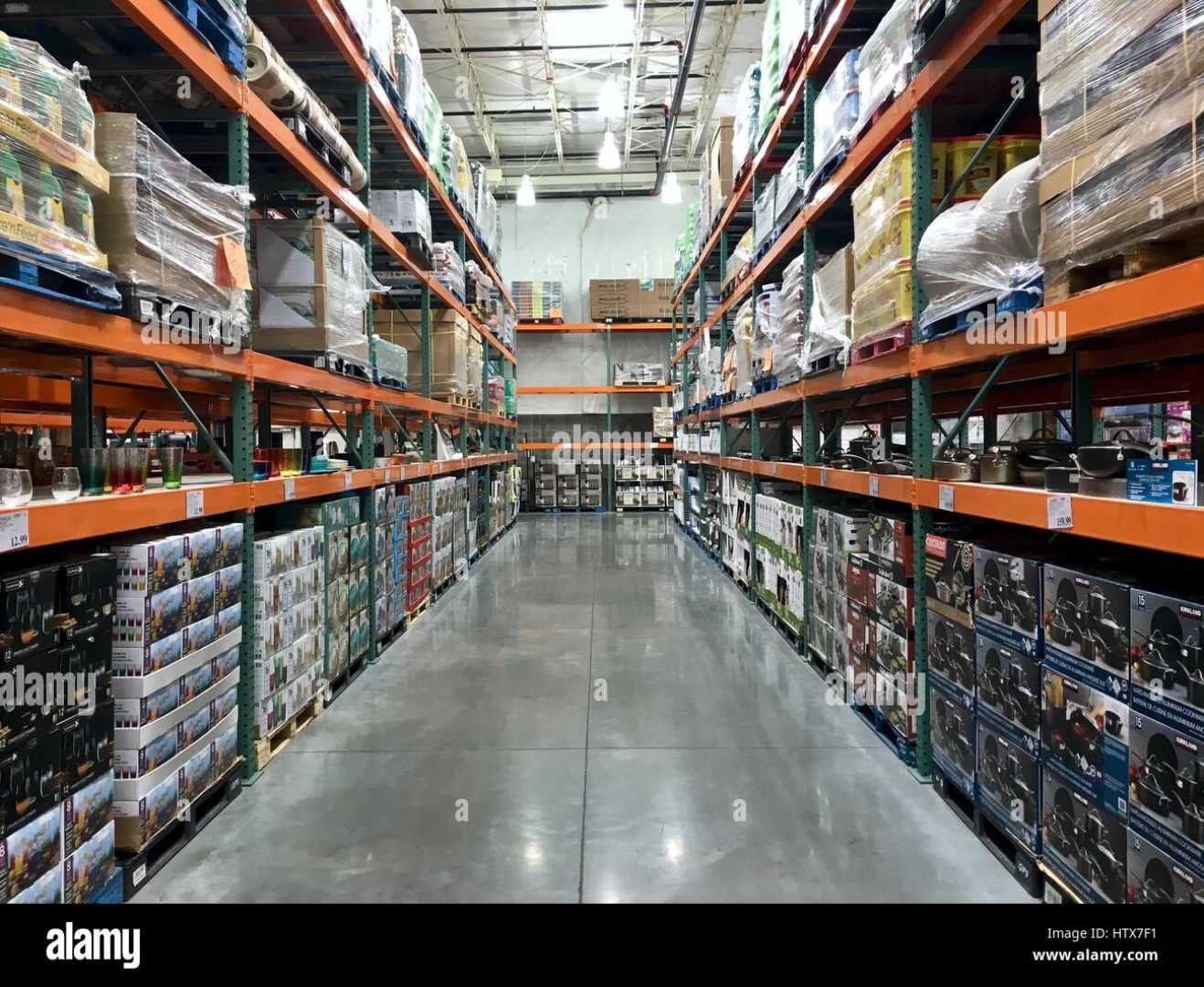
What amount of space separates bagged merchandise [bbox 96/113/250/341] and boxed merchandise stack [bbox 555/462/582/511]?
1255 centimetres

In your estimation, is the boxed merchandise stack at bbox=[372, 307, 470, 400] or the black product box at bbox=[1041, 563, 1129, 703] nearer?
the black product box at bbox=[1041, 563, 1129, 703]

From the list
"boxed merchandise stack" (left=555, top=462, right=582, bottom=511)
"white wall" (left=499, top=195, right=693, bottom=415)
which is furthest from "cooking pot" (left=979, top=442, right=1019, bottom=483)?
"white wall" (left=499, top=195, right=693, bottom=415)

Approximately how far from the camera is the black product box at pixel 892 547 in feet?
11.0

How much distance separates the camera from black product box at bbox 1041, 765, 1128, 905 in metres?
1.97

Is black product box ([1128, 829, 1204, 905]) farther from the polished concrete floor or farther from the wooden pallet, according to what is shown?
the wooden pallet

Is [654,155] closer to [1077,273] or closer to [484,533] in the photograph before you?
[484,533]

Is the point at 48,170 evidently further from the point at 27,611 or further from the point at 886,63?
the point at 886,63

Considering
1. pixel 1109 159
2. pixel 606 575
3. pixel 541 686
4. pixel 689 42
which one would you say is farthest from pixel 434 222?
pixel 1109 159

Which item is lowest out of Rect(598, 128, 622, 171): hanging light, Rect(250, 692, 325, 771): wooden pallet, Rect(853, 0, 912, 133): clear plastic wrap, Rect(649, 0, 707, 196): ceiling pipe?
Rect(250, 692, 325, 771): wooden pallet

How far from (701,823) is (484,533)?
7.97m

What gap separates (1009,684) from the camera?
247 cm

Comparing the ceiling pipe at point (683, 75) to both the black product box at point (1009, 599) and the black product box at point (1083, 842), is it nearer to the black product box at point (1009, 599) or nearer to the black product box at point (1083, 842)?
the black product box at point (1009, 599)

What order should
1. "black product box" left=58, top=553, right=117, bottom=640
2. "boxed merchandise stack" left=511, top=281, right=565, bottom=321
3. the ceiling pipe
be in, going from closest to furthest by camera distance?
"black product box" left=58, top=553, right=117, bottom=640 → the ceiling pipe → "boxed merchandise stack" left=511, top=281, right=565, bottom=321

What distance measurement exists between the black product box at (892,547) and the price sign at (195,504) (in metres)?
2.91
